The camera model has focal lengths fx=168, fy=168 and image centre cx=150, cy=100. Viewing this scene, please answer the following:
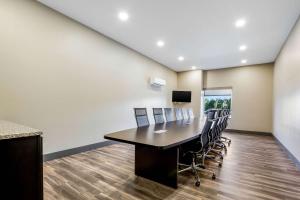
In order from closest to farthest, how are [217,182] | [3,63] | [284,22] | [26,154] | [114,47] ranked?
1. [26,154]
2. [217,182]
3. [3,63]
4. [284,22]
5. [114,47]

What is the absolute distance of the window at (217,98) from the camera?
27.6ft

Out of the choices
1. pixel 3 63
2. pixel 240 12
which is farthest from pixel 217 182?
pixel 3 63

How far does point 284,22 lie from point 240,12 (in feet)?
4.25

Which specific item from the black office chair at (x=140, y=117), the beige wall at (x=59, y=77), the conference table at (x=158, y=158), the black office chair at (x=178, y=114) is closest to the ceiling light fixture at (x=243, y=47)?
the black office chair at (x=178, y=114)

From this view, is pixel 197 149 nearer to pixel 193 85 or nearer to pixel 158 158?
pixel 158 158

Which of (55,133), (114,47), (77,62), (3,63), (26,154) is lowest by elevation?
(55,133)

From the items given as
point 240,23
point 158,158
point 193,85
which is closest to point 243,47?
point 240,23

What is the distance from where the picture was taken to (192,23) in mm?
4031

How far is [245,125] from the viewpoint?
7.75 metres

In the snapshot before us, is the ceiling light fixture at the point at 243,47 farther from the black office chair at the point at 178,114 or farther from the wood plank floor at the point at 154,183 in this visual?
the wood plank floor at the point at 154,183

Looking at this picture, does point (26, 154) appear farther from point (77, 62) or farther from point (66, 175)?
point (77, 62)

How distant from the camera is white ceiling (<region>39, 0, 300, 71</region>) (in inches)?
130

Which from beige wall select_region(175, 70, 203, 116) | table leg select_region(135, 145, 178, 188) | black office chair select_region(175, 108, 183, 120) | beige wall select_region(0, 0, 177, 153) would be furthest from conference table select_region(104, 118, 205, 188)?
beige wall select_region(175, 70, 203, 116)

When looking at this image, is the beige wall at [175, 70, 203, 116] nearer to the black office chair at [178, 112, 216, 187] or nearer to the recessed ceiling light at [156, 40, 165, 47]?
the recessed ceiling light at [156, 40, 165, 47]
